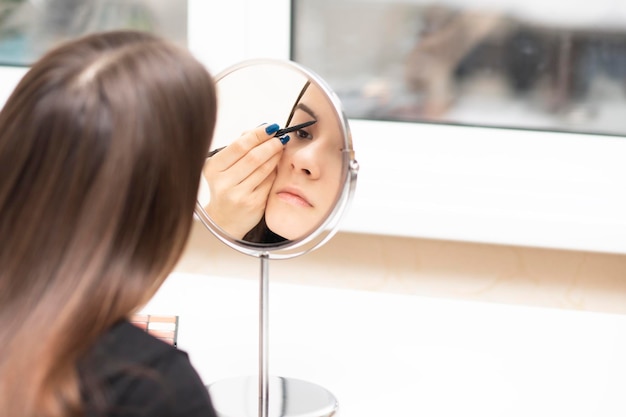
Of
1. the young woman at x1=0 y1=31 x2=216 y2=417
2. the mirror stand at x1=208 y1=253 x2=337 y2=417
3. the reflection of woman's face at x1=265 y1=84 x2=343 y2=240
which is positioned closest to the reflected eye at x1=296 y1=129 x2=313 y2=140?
the reflection of woman's face at x1=265 y1=84 x2=343 y2=240

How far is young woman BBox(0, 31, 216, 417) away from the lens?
2.05 feet

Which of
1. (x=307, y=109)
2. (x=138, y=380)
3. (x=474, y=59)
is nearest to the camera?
(x=138, y=380)

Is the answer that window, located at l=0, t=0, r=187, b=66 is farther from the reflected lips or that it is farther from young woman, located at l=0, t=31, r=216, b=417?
young woman, located at l=0, t=31, r=216, b=417

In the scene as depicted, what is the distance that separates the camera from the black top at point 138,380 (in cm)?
62

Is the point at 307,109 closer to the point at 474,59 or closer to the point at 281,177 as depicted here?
the point at 281,177

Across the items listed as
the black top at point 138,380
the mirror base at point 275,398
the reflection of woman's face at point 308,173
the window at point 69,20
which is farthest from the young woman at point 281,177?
the window at point 69,20

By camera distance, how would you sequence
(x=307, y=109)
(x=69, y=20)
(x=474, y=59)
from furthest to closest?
(x=69, y=20) → (x=474, y=59) → (x=307, y=109)

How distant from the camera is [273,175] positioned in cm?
96

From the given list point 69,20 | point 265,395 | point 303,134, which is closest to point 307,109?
point 303,134

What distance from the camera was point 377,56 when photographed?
1260mm

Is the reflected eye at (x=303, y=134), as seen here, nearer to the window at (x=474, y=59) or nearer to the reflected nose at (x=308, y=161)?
the reflected nose at (x=308, y=161)

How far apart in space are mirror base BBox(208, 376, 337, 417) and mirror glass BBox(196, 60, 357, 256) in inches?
6.3

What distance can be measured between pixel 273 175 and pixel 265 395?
244 mm

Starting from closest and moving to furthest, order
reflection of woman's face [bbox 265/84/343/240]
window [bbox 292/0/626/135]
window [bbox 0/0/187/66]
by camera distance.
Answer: reflection of woman's face [bbox 265/84/343/240], window [bbox 292/0/626/135], window [bbox 0/0/187/66]
